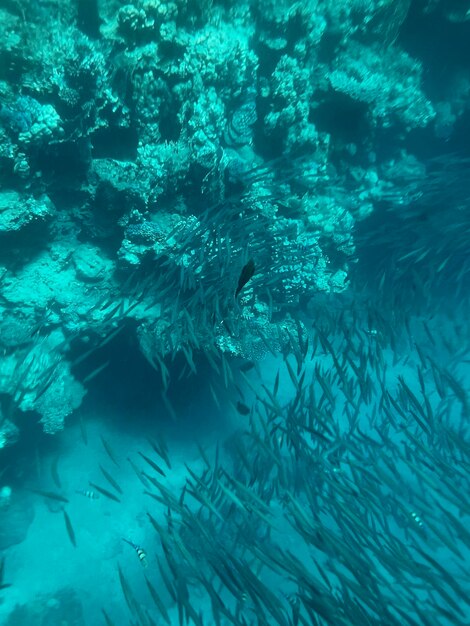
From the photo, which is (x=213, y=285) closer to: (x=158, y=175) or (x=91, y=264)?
(x=158, y=175)

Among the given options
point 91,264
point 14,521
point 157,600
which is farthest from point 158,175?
point 14,521

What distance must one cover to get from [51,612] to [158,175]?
8381 millimetres

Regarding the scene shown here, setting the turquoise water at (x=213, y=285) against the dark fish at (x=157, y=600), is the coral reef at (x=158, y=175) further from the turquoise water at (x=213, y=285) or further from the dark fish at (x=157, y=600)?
the dark fish at (x=157, y=600)

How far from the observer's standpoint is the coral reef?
6.65 meters

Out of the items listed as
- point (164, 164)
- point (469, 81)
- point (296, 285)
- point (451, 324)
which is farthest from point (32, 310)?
point (469, 81)

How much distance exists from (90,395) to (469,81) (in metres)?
12.7

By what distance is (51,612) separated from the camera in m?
7.69

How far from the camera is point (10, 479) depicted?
8453 millimetres

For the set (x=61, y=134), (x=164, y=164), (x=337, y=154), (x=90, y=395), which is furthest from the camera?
(x=337, y=154)

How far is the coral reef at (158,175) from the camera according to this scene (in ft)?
21.8

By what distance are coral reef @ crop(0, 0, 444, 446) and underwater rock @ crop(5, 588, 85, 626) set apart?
3.28 metres

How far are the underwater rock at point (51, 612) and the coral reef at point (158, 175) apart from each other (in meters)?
3.28

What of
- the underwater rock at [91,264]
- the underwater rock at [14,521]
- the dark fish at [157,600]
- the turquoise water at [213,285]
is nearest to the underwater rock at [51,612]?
the turquoise water at [213,285]

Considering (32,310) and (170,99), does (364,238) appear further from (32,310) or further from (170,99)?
(32,310)
